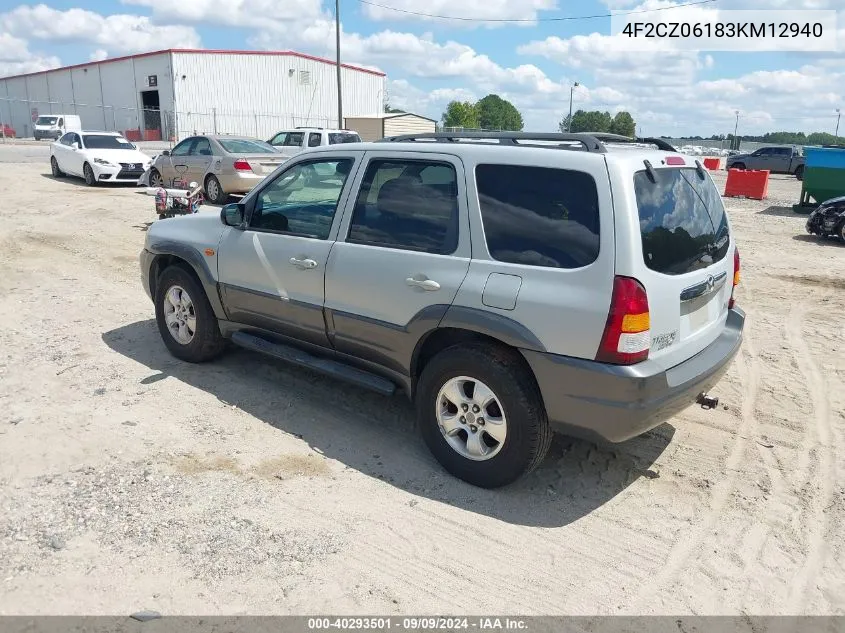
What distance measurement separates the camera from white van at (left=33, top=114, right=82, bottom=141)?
41.5 metres

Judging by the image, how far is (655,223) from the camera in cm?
333

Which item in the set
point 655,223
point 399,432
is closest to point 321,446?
point 399,432

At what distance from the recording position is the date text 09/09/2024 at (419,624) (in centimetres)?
276

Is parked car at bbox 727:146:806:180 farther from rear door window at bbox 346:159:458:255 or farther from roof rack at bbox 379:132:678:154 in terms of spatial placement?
rear door window at bbox 346:159:458:255

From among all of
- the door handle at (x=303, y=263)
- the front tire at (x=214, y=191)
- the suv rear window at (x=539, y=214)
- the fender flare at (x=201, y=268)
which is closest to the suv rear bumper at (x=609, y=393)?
the suv rear window at (x=539, y=214)

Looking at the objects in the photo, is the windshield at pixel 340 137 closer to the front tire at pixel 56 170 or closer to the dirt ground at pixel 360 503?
the front tire at pixel 56 170

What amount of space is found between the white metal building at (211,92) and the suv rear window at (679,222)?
4064cm

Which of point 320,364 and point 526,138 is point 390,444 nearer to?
point 320,364

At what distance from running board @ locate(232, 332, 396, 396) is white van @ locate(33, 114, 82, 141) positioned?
4337 centimetres

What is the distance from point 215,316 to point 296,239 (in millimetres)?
1186

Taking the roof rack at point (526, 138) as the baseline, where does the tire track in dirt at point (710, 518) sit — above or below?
below

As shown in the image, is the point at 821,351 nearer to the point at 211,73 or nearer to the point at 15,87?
the point at 211,73

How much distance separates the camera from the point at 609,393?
10.5ft

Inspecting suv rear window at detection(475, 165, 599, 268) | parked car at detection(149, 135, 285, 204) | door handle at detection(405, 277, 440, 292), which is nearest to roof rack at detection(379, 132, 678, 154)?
suv rear window at detection(475, 165, 599, 268)
